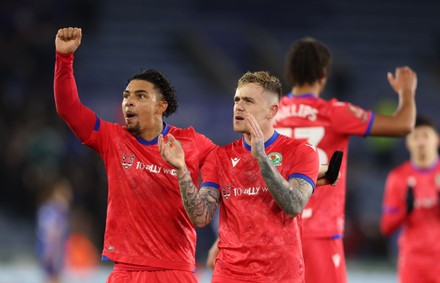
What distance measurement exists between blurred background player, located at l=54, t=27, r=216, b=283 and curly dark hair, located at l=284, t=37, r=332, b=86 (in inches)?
46.8

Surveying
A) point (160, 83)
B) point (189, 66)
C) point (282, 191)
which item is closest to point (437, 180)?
point (160, 83)

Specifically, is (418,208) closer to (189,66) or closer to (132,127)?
(132,127)

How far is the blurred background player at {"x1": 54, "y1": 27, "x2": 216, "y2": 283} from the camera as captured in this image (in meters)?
5.52

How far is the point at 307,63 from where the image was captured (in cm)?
654

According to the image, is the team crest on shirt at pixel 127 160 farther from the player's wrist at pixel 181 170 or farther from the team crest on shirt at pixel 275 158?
the team crest on shirt at pixel 275 158

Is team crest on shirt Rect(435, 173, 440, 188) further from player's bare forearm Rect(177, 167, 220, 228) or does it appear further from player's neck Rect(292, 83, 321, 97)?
player's bare forearm Rect(177, 167, 220, 228)

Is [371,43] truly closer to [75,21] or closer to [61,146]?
[75,21]

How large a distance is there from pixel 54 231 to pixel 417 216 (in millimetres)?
6752

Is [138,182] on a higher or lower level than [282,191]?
higher

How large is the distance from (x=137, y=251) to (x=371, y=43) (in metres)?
15.8

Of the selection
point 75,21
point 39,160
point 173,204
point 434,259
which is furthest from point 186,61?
point 173,204

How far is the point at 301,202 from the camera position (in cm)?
490

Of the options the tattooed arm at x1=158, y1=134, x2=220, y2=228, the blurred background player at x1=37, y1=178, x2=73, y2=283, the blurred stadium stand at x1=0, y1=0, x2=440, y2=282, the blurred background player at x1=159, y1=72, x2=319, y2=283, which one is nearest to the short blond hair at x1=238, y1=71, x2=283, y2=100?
the blurred background player at x1=159, y1=72, x2=319, y2=283

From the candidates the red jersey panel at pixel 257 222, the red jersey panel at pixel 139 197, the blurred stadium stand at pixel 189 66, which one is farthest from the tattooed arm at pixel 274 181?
the blurred stadium stand at pixel 189 66
